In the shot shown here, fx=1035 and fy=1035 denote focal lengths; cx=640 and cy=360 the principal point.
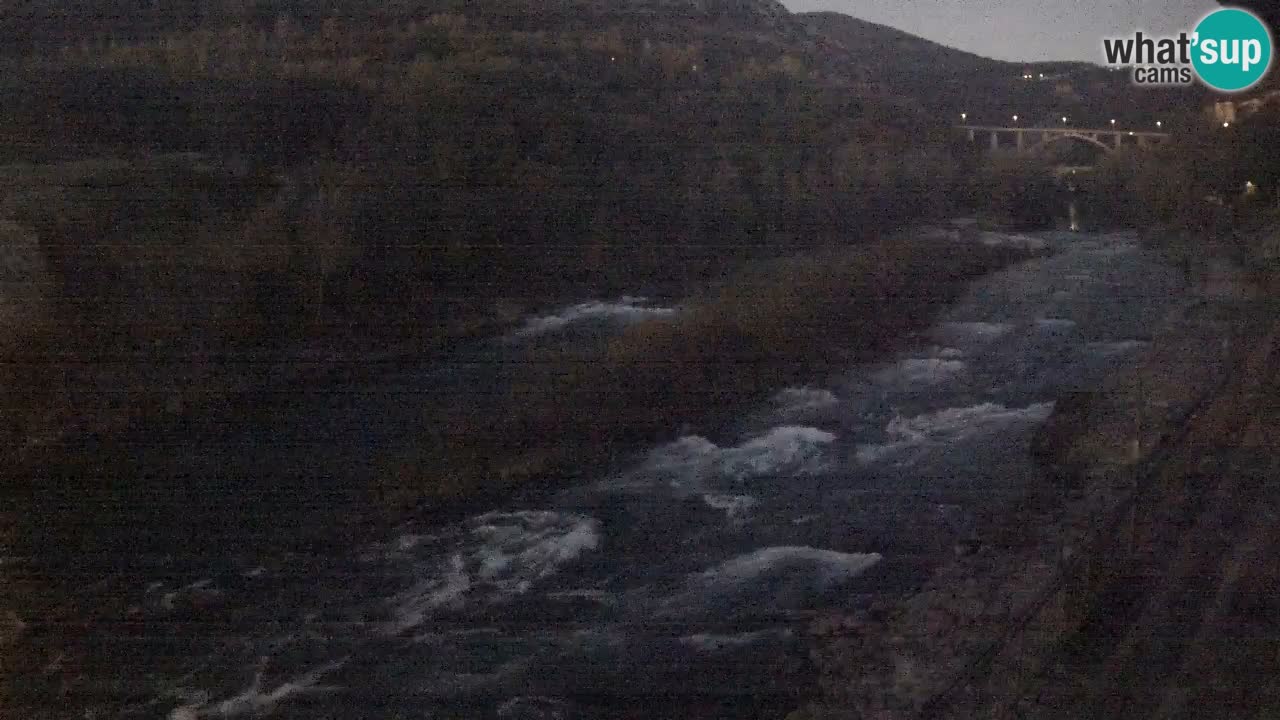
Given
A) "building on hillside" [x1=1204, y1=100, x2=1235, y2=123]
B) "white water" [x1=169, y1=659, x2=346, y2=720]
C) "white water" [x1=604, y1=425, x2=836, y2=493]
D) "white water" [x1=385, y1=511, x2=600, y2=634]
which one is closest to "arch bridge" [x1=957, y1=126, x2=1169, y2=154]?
"building on hillside" [x1=1204, y1=100, x2=1235, y2=123]

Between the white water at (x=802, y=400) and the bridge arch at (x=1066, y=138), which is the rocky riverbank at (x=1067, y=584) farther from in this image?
the bridge arch at (x=1066, y=138)

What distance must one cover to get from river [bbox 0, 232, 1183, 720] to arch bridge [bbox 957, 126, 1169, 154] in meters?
1.75

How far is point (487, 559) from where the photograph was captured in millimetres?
3074

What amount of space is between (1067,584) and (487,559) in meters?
1.65

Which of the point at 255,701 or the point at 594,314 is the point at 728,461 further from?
the point at 255,701

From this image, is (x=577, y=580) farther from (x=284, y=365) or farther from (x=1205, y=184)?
(x=1205, y=184)

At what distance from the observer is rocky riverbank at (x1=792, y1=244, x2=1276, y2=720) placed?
1.83 metres

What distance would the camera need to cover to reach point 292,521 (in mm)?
3434

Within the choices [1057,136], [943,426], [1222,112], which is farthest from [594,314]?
[1222,112]

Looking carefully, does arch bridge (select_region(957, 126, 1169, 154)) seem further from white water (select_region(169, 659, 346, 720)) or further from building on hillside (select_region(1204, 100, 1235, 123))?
white water (select_region(169, 659, 346, 720))

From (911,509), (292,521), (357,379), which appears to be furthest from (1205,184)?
(292,521)

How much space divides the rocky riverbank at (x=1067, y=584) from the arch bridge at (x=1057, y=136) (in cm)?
236

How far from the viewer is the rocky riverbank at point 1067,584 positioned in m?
1.83

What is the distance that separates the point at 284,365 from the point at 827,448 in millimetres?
2346
